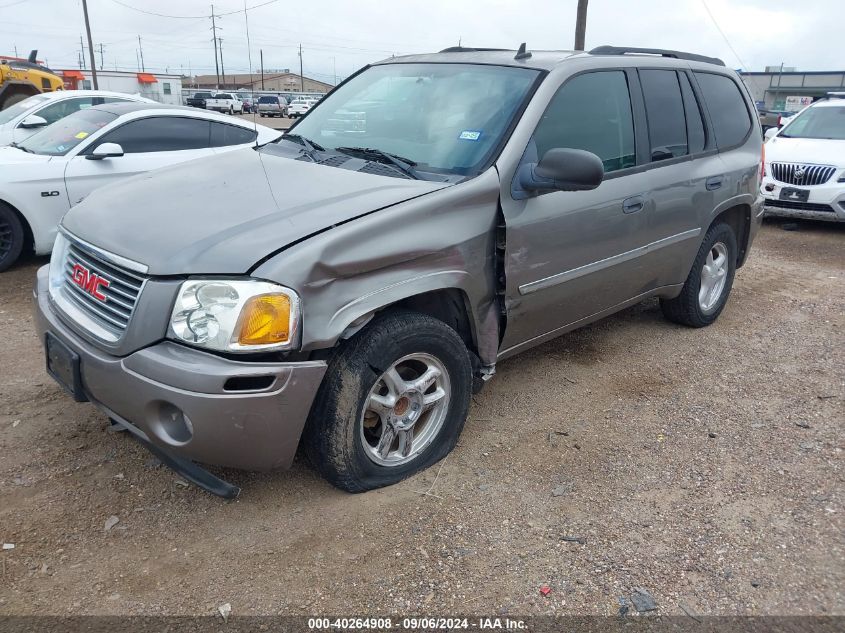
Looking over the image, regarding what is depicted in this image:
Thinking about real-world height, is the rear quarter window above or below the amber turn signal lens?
above

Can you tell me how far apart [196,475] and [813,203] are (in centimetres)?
865

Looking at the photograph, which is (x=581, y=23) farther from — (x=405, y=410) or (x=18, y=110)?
(x=405, y=410)

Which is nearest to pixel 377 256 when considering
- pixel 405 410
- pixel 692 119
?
pixel 405 410

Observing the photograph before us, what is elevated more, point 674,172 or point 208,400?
point 674,172

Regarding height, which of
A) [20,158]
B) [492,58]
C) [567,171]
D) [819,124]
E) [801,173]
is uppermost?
[492,58]

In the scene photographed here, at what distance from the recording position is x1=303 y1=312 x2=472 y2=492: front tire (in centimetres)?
268

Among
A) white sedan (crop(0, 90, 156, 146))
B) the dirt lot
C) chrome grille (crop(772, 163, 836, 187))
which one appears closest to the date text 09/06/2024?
the dirt lot

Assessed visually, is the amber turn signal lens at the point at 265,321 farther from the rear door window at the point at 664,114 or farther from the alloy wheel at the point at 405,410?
the rear door window at the point at 664,114

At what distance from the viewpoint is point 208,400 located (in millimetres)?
2361

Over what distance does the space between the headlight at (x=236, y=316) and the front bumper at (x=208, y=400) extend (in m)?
0.06

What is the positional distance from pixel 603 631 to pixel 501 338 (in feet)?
4.91

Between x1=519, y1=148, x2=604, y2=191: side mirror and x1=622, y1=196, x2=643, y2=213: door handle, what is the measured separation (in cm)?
76

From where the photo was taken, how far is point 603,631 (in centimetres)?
230

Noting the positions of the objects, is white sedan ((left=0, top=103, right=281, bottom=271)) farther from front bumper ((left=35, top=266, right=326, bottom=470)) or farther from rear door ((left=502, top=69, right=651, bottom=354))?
front bumper ((left=35, top=266, right=326, bottom=470))
